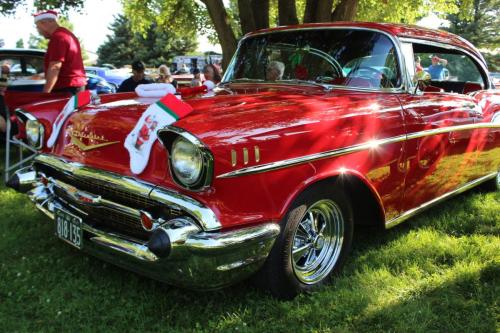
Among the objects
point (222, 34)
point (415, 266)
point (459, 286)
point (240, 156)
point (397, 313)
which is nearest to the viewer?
point (240, 156)

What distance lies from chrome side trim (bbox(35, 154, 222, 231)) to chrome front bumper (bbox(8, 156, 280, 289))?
0.01 meters

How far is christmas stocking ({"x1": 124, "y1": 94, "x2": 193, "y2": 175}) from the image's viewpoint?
2354 mm

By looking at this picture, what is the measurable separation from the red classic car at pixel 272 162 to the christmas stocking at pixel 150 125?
2 centimetres

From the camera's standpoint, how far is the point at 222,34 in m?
8.22

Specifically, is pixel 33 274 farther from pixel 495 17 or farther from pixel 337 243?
pixel 495 17

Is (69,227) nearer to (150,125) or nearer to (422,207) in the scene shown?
(150,125)

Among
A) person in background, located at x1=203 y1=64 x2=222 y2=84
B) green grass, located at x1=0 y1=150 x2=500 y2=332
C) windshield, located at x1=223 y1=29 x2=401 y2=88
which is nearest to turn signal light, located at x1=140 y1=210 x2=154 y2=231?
green grass, located at x1=0 y1=150 x2=500 y2=332

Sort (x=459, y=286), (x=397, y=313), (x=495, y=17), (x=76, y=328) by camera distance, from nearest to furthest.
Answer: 1. (x=76, y=328)
2. (x=397, y=313)
3. (x=459, y=286)
4. (x=495, y=17)

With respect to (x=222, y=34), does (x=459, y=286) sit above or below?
below

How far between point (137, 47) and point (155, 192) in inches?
1816

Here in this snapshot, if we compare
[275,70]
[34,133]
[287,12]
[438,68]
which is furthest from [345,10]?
[34,133]

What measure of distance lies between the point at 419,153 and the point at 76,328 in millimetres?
2383

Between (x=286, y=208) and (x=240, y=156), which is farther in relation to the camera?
(x=286, y=208)

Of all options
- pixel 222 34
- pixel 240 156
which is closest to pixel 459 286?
pixel 240 156
